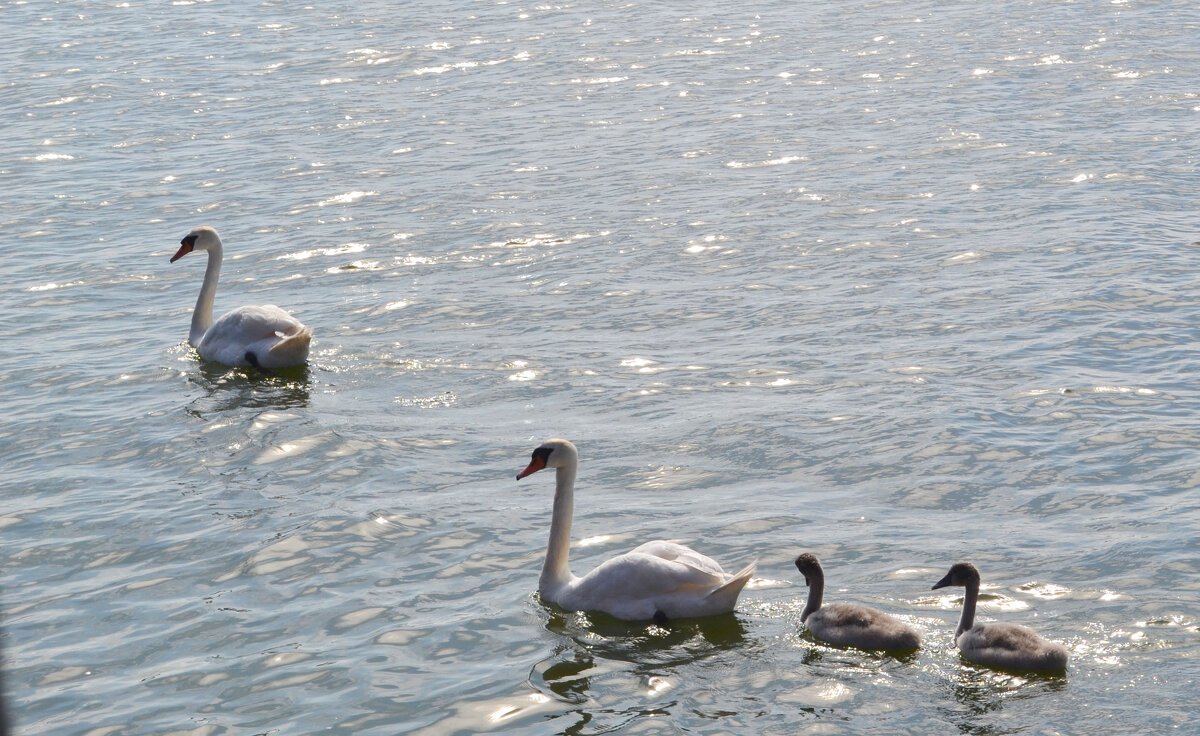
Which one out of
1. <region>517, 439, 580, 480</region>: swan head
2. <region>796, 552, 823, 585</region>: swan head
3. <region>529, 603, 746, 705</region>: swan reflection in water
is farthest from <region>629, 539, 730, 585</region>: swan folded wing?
<region>517, 439, 580, 480</region>: swan head

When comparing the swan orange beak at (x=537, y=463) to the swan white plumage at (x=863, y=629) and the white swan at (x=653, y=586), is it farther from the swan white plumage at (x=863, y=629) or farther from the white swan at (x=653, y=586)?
the swan white plumage at (x=863, y=629)

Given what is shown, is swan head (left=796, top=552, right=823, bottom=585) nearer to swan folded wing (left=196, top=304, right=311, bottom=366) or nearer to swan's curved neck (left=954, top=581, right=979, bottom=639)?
swan's curved neck (left=954, top=581, right=979, bottom=639)

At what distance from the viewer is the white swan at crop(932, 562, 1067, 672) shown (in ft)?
29.8

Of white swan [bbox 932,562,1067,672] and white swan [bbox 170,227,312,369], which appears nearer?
white swan [bbox 932,562,1067,672]

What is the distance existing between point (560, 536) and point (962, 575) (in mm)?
2913

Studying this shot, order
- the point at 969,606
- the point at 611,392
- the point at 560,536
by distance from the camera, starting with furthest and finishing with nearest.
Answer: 1. the point at 611,392
2. the point at 560,536
3. the point at 969,606

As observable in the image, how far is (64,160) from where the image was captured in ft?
86.2

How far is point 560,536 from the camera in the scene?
35.8ft

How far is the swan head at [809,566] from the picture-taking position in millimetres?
10141

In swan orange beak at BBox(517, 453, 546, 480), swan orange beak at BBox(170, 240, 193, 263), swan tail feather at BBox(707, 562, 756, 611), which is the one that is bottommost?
swan tail feather at BBox(707, 562, 756, 611)

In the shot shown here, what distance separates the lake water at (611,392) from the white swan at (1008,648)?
0.53ft

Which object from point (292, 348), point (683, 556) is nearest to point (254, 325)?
point (292, 348)

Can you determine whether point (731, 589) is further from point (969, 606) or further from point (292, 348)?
point (292, 348)

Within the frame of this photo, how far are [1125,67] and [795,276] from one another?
515 inches
